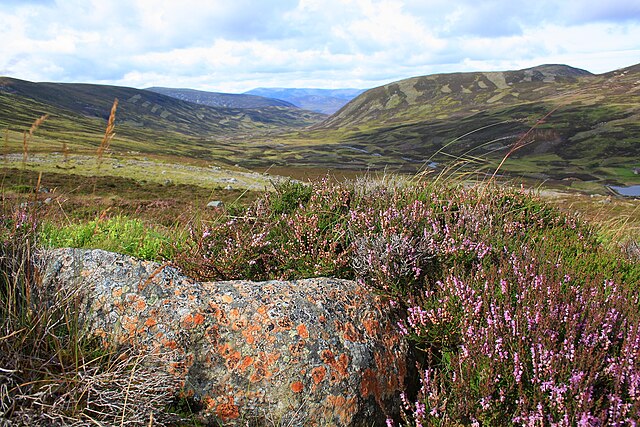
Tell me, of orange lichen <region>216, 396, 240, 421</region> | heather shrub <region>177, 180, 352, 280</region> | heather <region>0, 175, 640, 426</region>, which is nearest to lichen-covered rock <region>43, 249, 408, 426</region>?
orange lichen <region>216, 396, 240, 421</region>

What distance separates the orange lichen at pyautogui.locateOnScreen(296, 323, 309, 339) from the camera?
3442 mm

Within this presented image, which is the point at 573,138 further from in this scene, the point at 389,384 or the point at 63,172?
the point at 389,384

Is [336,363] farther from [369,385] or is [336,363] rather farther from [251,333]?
[251,333]

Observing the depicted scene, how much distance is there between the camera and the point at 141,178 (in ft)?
134

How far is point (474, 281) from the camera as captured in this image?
383 centimetres

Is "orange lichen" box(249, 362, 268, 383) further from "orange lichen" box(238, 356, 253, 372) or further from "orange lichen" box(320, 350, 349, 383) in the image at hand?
"orange lichen" box(320, 350, 349, 383)

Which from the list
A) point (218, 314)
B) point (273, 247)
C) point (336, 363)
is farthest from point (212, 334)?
point (273, 247)

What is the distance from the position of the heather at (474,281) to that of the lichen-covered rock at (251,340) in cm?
40

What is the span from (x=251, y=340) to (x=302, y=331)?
1.38 feet

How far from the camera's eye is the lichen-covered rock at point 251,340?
318 centimetres

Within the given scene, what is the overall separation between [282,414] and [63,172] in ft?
137

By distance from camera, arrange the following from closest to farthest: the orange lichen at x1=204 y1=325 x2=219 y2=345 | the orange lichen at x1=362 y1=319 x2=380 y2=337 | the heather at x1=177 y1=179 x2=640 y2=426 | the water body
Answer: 1. the heather at x1=177 y1=179 x2=640 y2=426
2. the orange lichen at x1=204 y1=325 x2=219 y2=345
3. the orange lichen at x1=362 y1=319 x2=380 y2=337
4. the water body

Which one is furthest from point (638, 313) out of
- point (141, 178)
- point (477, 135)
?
point (477, 135)

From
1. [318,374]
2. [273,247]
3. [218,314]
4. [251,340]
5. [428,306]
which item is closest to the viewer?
[318,374]
